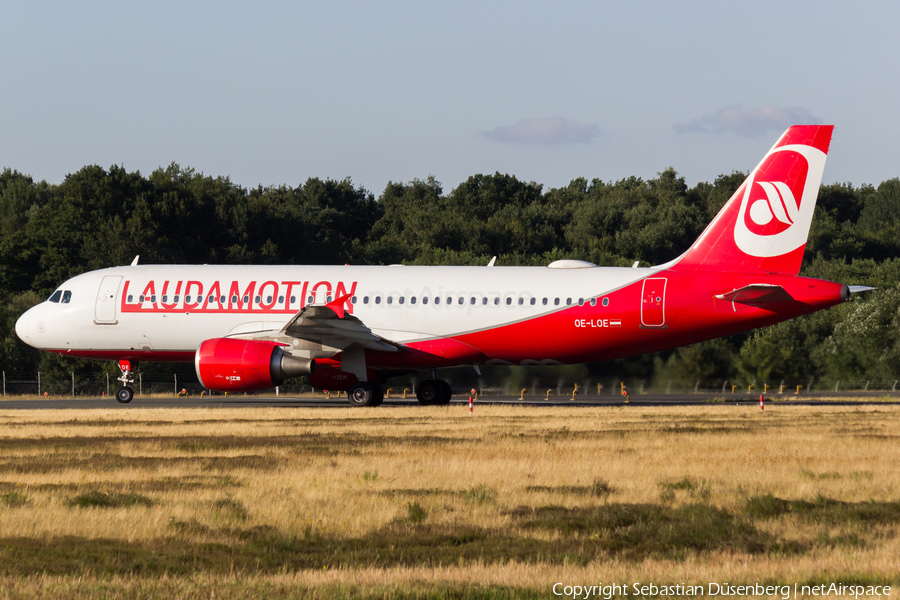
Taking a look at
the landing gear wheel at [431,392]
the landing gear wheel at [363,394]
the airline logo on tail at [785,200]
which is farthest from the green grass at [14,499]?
the airline logo on tail at [785,200]

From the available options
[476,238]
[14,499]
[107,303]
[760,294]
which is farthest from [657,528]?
[476,238]

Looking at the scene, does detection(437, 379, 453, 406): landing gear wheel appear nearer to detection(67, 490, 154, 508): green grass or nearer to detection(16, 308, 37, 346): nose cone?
detection(16, 308, 37, 346): nose cone

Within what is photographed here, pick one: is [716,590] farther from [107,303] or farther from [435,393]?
[107,303]

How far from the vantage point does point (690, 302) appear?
99.7ft

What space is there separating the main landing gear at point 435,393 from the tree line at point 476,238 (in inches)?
238

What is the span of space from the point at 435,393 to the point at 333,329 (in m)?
5.10

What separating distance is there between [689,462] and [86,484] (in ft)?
30.8

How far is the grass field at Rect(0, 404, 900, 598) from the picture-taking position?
873 cm

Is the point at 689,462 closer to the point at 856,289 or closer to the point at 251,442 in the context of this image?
the point at 251,442

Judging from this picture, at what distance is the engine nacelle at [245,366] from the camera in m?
29.7

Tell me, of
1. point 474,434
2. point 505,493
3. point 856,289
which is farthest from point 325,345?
point 505,493

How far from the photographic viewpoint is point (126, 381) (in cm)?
3497

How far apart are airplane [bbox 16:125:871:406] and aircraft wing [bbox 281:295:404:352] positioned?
2.3 inches

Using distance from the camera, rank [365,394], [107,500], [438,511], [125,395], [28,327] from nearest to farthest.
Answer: [438,511]
[107,500]
[365,394]
[28,327]
[125,395]
